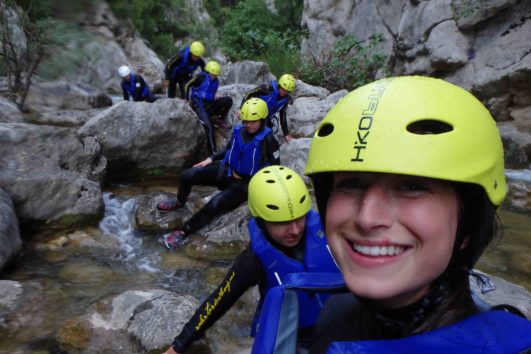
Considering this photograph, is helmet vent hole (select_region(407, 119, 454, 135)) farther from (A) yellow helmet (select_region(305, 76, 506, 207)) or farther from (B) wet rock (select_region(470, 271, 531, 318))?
(B) wet rock (select_region(470, 271, 531, 318))

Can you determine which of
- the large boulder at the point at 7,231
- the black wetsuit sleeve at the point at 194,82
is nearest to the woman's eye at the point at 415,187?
the large boulder at the point at 7,231

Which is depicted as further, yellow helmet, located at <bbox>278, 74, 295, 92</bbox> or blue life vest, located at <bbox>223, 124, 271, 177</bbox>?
yellow helmet, located at <bbox>278, 74, 295, 92</bbox>

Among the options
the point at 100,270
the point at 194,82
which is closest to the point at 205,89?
the point at 194,82

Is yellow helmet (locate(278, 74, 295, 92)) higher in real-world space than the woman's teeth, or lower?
higher

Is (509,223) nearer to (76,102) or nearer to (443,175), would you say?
(443,175)

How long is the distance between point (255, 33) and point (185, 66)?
1376 centimetres


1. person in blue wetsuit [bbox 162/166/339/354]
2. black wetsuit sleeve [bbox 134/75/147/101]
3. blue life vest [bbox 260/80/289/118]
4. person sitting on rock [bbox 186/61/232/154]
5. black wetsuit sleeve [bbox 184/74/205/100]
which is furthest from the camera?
black wetsuit sleeve [bbox 134/75/147/101]

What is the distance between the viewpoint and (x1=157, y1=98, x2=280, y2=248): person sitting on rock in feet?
18.1

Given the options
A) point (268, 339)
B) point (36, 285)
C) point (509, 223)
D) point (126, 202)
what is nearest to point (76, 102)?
point (126, 202)

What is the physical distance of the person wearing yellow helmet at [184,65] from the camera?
996 centimetres

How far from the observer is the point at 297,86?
13.8 meters

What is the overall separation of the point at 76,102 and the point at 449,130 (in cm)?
1174

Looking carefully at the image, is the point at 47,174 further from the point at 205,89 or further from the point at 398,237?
the point at 398,237

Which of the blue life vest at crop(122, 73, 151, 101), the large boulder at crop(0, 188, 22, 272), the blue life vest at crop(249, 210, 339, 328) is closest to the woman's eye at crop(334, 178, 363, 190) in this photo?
the blue life vest at crop(249, 210, 339, 328)
